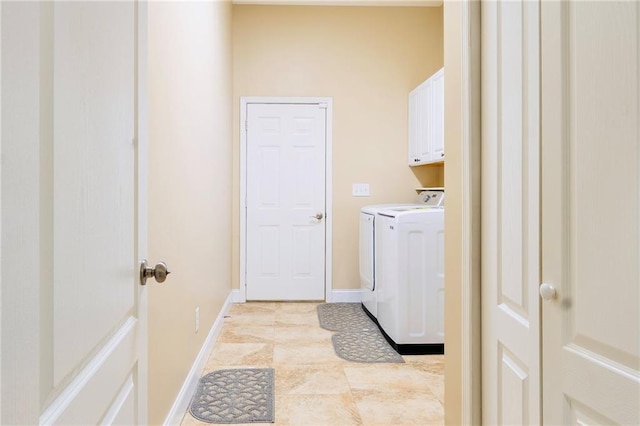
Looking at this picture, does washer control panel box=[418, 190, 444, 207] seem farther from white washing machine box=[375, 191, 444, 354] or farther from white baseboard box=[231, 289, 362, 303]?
white baseboard box=[231, 289, 362, 303]

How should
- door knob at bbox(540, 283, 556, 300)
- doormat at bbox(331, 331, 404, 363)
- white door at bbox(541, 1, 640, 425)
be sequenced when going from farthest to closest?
1. doormat at bbox(331, 331, 404, 363)
2. door knob at bbox(540, 283, 556, 300)
3. white door at bbox(541, 1, 640, 425)

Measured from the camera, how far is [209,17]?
299cm

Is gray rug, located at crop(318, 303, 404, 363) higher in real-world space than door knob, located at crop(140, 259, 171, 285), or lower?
lower

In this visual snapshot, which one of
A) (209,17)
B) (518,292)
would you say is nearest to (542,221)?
(518,292)

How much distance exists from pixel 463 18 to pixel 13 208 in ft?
4.61

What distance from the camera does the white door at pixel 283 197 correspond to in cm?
438

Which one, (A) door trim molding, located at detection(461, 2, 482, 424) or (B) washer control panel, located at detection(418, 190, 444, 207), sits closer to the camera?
(A) door trim molding, located at detection(461, 2, 482, 424)

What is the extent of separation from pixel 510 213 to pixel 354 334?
237cm

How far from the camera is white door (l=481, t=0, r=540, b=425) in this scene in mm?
1032

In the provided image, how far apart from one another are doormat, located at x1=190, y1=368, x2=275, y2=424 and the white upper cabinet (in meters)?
2.34

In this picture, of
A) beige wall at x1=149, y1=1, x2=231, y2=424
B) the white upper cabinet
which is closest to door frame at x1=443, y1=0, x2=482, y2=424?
beige wall at x1=149, y1=1, x2=231, y2=424

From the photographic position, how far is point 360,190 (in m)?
4.40

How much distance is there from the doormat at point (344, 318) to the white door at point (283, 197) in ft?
1.71

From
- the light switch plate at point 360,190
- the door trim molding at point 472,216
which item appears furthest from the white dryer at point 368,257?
the door trim molding at point 472,216
